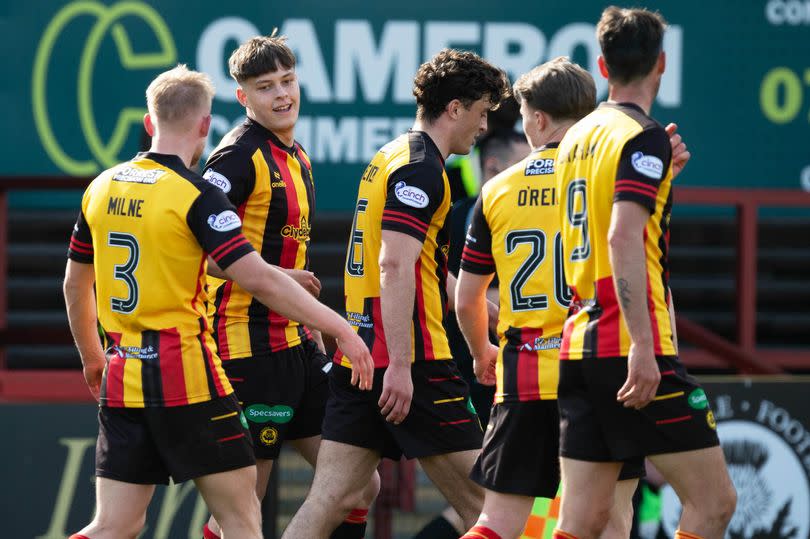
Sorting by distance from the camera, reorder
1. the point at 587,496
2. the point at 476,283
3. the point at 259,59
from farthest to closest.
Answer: the point at 259,59 → the point at 476,283 → the point at 587,496

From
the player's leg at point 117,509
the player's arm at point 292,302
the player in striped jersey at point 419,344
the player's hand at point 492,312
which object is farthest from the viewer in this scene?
the player's hand at point 492,312

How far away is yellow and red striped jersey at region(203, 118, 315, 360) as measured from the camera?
5766mm

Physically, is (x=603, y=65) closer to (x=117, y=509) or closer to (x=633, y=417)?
(x=633, y=417)

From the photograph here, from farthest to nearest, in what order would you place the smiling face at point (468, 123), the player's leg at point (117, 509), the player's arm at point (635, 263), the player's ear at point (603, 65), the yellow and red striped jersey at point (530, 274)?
the smiling face at point (468, 123) < the yellow and red striped jersey at point (530, 274) < the player's leg at point (117, 509) < the player's ear at point (603, 65) < the player's arm at point (635, 263)

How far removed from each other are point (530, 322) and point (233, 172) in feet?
4.36

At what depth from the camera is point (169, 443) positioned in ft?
16.5

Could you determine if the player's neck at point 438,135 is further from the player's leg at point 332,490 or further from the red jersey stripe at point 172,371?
the red jersey stripe at point 172,371

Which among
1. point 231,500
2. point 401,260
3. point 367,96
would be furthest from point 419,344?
point 367,96

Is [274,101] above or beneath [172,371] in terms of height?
above

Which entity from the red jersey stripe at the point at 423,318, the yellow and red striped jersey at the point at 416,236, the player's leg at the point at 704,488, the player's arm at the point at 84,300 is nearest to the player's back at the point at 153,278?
the player's arm at the point at 84,300

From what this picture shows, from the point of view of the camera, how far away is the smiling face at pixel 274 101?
5.91m

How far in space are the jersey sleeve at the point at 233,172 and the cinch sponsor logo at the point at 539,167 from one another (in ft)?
3.75

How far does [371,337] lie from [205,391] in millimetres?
803

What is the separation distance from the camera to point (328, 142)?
9.71 metres
